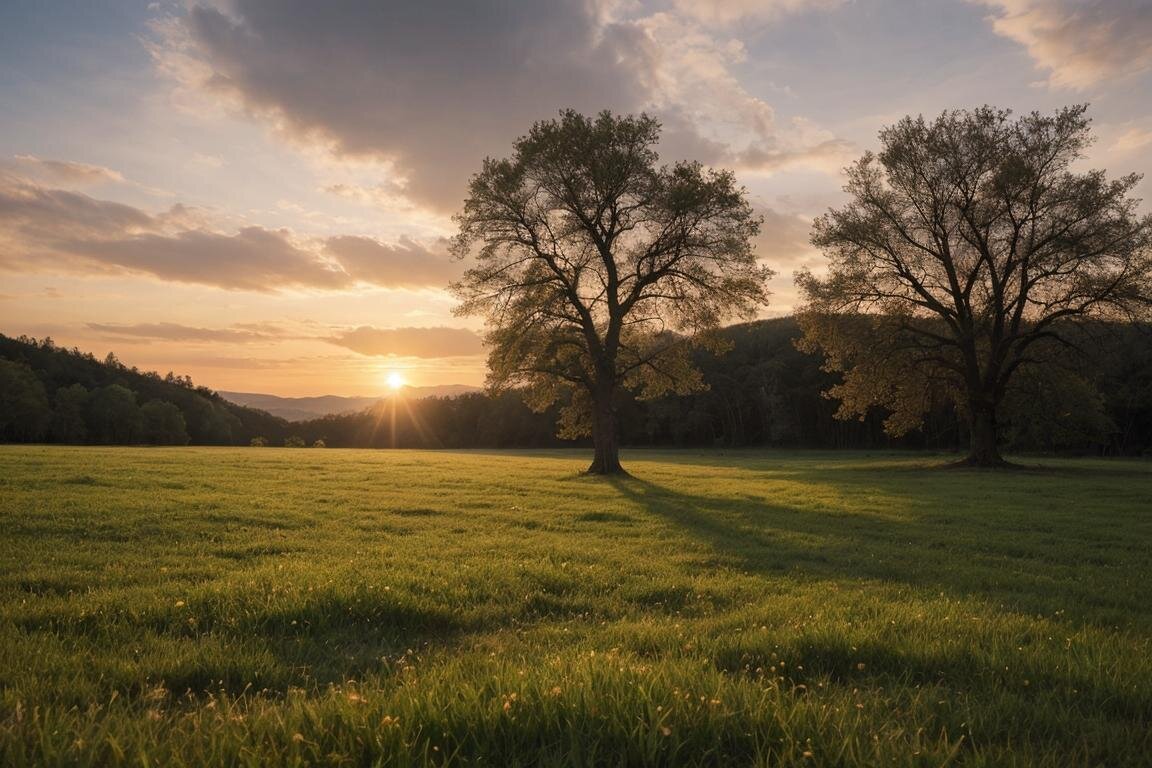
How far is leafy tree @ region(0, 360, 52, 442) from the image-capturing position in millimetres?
91438

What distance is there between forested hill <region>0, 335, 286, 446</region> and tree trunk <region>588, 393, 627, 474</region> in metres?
94.3

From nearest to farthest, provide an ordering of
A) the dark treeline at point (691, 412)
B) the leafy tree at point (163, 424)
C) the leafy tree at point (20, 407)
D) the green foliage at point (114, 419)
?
the dark treeline at point (691, 412), the leafy tree at point (20, 407), the green foliage at point (114, 419), the leafy tree at point (163, 424)

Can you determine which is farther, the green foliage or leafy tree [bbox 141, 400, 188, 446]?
leafy tree [bbox 141, 400, 188, 446]

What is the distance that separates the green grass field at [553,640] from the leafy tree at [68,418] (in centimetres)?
10680

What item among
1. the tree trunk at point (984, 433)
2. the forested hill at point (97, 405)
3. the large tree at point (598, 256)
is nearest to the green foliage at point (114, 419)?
the forested hill at point (97, 405)

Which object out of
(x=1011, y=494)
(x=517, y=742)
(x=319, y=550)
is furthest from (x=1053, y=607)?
(x=1011, y=494)

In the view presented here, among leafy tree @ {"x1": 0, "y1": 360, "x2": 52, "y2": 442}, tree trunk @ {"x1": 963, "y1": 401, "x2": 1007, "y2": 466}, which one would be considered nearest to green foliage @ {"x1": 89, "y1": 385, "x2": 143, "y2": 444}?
leafy tree @ {"x1": 0, "y1": 360, "x2": 52, "y2": 442}

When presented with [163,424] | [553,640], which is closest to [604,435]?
[553,640]

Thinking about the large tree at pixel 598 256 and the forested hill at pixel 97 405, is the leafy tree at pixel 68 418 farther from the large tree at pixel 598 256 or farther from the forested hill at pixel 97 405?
the large tree at pixel 598 256

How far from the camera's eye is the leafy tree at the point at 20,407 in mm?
91438

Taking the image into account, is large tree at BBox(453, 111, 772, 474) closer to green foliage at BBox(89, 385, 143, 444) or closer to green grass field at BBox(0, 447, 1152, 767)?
green grass field at BBox(0, 447, 1152, 767)

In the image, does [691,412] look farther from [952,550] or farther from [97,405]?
[97,405]

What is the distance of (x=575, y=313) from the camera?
31.4m

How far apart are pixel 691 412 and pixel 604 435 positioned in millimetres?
73026
